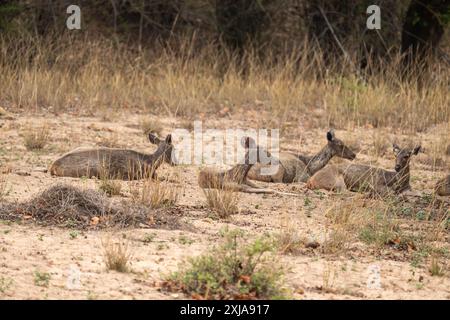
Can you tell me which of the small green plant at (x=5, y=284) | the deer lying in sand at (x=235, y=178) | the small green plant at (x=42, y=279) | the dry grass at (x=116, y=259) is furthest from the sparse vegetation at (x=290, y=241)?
the deer lying in sand at (x=235, y=178)

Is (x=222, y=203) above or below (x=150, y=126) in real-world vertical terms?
below

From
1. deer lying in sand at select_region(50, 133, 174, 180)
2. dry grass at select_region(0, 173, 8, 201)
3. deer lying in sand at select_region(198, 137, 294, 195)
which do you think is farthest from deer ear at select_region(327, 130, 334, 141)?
dry grass at select_region(0, 173, 8, 201)

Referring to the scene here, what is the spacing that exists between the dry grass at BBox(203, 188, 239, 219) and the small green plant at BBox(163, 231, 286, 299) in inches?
83.0

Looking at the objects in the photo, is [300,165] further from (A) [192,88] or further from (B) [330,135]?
(A) [192,88]

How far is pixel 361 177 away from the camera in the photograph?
1101 centimetres

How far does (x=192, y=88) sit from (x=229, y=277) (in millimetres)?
9223

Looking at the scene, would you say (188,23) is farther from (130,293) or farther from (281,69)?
(130,293)

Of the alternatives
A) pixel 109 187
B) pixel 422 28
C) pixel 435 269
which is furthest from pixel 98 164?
pixel 422 28

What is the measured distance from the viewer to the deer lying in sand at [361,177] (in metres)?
10.9

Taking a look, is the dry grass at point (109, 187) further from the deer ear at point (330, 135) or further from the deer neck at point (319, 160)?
the deer ear at point (330, 135)

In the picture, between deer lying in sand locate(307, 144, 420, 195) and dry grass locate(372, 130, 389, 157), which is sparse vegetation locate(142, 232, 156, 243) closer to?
deer lying in sand locate(307, 144, 420, 195)

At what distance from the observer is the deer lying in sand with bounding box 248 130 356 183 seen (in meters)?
11.4

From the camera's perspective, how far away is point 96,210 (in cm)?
847

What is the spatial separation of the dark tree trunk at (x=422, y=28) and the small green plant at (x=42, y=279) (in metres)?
12.4
